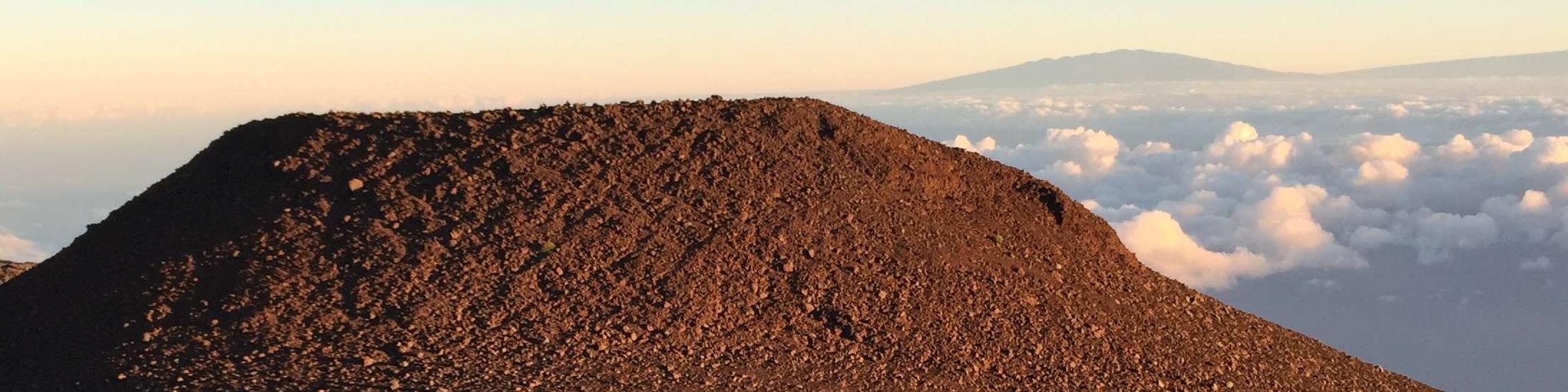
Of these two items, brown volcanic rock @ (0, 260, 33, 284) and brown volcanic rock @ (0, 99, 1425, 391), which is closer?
brown volcanic rock @ (0, 99, 1425, 391)

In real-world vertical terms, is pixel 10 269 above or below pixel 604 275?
below

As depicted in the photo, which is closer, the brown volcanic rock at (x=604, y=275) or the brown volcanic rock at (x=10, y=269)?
the brown volcanic rock at (x=604, y=275)

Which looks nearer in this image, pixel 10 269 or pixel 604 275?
pixel 604 275

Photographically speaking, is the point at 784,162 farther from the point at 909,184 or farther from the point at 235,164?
the point at 235,164

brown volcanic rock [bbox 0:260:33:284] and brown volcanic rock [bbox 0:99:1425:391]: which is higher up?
brown volcanic rock [bbox 0:99:1425:391]
